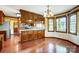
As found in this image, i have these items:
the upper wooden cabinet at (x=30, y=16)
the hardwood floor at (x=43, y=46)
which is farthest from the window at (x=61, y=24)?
the upper wooden cabinet at (x=30, y=16)

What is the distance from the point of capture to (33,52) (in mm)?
2180

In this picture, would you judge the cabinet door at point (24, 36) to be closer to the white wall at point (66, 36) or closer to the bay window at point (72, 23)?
the white wall at point (66, 36)

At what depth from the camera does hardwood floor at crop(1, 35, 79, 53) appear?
7.69ft

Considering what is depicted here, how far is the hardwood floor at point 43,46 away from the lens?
2344 millimetres

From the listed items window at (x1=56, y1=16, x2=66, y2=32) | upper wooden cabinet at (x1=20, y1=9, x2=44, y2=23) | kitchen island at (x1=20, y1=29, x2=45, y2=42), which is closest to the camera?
window at (x1=56, y1=16, x2=66, y2=32)

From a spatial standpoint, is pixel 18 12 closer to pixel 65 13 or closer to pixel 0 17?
pixel 0 17

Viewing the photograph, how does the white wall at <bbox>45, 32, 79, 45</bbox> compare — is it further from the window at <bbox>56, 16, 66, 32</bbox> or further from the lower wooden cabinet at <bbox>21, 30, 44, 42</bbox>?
the lower wooden cabinet at <bbox>21, 30, 44, 42</bbox>

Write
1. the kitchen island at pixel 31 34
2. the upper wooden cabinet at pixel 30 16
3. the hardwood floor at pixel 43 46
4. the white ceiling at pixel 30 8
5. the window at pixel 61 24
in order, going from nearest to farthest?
the white ceiling at pixel 30 8 < the hardwood floor at pixel 43 46 < the window at pixel 61 24 < the upper wooden cabinet at pixel 30 16 < the kitchen island at pixel 31 34

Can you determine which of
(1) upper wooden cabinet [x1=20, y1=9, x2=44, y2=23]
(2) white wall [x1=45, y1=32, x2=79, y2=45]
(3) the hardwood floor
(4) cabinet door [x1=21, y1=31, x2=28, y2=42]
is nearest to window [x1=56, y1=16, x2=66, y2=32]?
(2) white wall [x1=45, y1=32, x2=79, y2=45]

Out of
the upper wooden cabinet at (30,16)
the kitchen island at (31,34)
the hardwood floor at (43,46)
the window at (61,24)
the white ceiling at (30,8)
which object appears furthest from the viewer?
the kitchen island at (31,34)

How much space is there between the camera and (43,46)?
8.29 ft

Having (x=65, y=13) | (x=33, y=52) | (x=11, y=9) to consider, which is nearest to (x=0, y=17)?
(x=11, y=9)

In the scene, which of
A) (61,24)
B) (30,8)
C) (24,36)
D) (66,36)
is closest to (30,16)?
(30,8)
